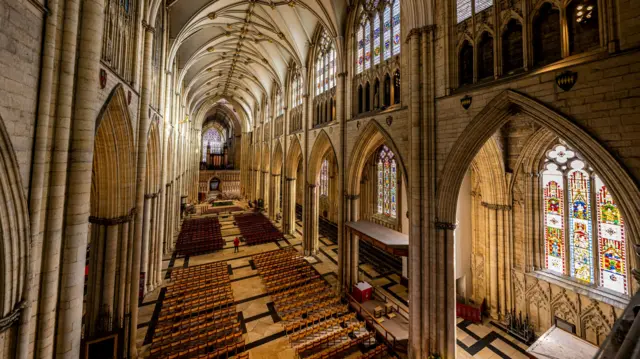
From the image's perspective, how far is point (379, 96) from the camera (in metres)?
8.90

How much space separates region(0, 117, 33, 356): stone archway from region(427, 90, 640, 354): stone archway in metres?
7.21

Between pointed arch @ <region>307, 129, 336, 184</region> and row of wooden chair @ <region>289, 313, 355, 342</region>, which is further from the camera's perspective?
pointed arch @ <region>307, 129, 336, 184</region>

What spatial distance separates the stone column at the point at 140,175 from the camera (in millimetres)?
6445

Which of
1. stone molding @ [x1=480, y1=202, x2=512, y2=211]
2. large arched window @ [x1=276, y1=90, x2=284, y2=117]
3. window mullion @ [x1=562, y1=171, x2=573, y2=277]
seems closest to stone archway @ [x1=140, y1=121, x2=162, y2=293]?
stone molding @ [x1=480, y1=202, x2=512, y2=211]

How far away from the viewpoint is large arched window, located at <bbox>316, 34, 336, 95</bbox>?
40.7 ft

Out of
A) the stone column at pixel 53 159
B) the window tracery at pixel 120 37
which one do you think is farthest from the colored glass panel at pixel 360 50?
the stone column at pixel 53 159

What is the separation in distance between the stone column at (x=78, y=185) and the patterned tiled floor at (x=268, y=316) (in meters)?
4.18

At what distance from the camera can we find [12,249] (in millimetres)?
2652

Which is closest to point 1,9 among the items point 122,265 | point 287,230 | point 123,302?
point 122,265

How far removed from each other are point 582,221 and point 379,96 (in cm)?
737

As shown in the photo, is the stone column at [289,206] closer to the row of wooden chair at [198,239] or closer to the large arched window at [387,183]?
the row of wooden chair at [198,239]

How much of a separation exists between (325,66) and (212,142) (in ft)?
130

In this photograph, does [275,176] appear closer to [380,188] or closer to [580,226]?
[380,188]

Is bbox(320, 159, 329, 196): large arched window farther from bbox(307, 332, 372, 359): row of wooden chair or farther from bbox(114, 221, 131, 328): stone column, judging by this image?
bbox(114, 221, 131, 328): stone column
